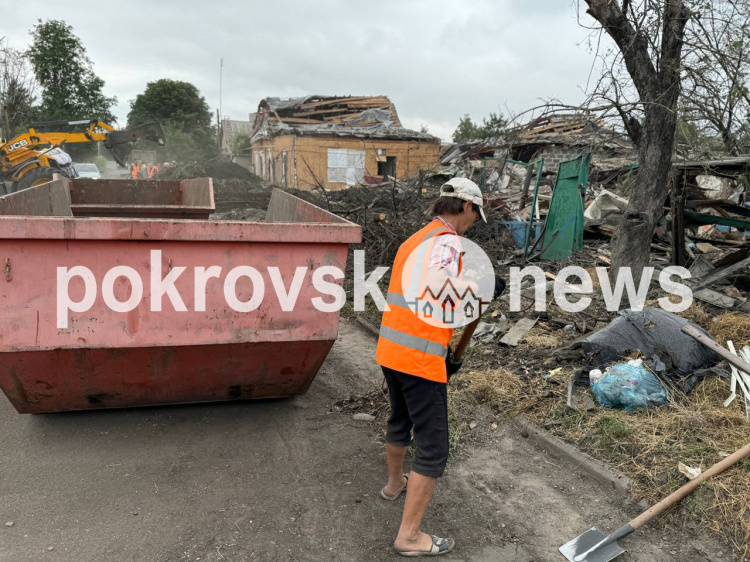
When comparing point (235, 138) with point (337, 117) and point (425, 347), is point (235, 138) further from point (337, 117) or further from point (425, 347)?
point (425, 347)

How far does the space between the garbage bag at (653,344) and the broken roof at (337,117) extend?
2125 centimetres

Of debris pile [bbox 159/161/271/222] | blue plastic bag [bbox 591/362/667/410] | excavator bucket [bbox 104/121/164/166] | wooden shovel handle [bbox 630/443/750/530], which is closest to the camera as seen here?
wooden shovel handle [bbox 630/443/750/530]

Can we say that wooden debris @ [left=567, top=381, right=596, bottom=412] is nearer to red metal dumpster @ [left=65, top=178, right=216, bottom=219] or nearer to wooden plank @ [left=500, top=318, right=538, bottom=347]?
wooden plank @ [left=500, top=318, right=538, bottom=347]

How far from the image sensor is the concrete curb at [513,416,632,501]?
295 centimetres

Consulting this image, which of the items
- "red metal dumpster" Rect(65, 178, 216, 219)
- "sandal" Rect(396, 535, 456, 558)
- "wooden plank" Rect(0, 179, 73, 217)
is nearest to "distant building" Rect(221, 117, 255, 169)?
"red metal dumpster" Rect(65, 178, 216, 219)

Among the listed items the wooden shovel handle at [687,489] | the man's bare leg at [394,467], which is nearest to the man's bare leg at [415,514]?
the man's bare leg at [394,467]

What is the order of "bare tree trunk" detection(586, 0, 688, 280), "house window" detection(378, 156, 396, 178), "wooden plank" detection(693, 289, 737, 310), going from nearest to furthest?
"bare tree trunk" detection(586, 0, 688, 280) → "wooden plank" detection(693, 289, 737, 310) → "house window" detection(378, 156, 396, 178)

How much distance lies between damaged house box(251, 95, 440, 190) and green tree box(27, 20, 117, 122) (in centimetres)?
2378

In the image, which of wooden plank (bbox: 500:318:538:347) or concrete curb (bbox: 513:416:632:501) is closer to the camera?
concrete curb (bbox: 513:416:632:501)

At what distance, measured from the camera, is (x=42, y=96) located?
136 feet

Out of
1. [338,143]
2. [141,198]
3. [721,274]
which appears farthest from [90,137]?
[721,274]

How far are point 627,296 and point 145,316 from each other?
15.3ft

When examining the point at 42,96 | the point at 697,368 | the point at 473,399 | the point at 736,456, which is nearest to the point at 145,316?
the point at 473,399

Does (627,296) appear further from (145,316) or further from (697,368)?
(145,316)
